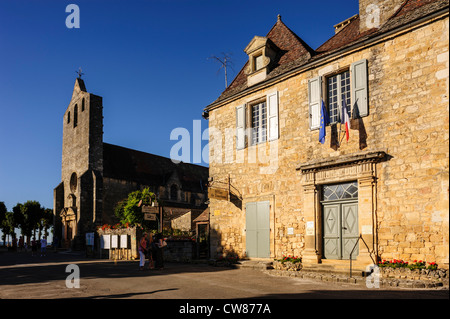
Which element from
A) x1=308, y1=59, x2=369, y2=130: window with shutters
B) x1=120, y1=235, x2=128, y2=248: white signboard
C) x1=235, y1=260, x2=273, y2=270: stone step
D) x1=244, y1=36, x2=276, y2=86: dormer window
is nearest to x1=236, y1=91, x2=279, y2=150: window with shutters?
x1=244, y1=36, x2=276, y2=86: dormer window

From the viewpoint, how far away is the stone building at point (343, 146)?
32.2 feet

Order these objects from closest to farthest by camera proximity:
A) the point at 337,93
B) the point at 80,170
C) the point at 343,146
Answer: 1. the point at 343,146
2. the point at 337,93
3. the point at 80,170

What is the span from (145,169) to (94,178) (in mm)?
7281

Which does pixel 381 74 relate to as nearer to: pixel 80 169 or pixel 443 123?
pixel 443 123

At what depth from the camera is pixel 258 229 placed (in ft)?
45.4

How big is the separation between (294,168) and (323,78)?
9.70 ft

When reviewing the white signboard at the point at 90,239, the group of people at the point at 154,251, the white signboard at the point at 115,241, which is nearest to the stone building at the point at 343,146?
the group of people at the point at 154,251

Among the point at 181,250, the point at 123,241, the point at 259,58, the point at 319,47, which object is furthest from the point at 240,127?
the point at 123,241

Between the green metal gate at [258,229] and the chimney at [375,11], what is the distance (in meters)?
6.51

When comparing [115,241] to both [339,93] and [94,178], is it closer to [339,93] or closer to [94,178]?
[94,178]

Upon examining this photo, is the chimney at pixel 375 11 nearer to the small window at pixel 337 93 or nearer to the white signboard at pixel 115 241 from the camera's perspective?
the small window at pixel 337 93

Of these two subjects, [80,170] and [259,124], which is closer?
[259,124]

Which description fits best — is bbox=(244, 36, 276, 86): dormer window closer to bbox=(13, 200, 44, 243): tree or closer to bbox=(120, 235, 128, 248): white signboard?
bbox=(120, 235, 128, 248): white signboard

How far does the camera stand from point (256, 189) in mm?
14148
